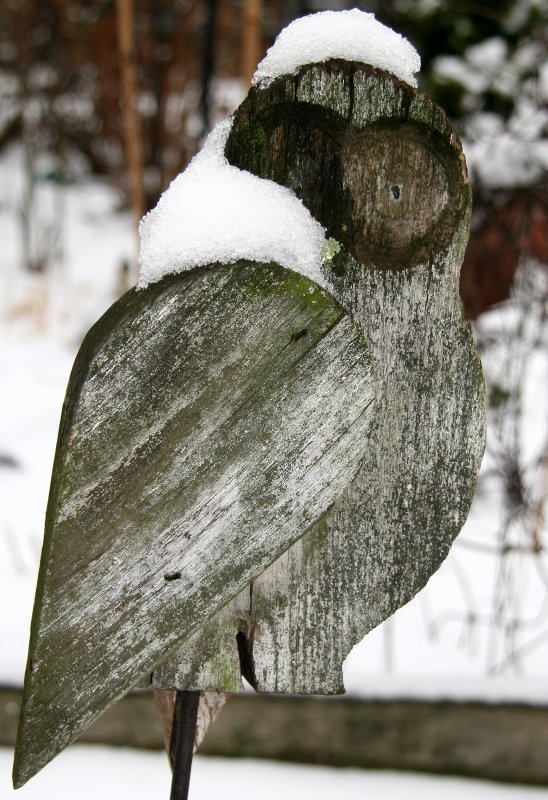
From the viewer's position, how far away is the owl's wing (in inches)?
25.4

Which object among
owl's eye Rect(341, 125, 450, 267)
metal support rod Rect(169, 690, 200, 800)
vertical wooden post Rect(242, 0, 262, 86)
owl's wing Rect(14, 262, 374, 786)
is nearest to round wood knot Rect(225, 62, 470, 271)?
owl's eye Rect(341, 125, 450, 267)

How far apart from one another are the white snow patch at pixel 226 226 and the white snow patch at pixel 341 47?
82 millimetres

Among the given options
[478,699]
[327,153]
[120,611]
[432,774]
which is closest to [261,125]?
[327,153]

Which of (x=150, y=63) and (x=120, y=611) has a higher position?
(x=150, y=63)

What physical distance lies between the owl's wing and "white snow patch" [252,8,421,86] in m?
0.23

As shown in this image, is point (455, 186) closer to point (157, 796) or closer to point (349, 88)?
point (349, 88)

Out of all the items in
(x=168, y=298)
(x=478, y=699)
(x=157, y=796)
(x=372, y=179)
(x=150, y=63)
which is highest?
(x=150, y=63)

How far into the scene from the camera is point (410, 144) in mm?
726

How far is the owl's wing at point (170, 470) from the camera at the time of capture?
2.11 ft

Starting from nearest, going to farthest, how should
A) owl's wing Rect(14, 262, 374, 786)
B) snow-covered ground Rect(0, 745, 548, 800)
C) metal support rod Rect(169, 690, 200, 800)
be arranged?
owl's wing Rect(14, 262, 374, 786) < metal support rod Rect(169, 690, 200, 800) < snow-covered ground Rect(0, 745, 548, 800)

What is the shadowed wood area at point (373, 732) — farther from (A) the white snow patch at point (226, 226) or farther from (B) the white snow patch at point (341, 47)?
(B) the white snow patch at point (341, 47)

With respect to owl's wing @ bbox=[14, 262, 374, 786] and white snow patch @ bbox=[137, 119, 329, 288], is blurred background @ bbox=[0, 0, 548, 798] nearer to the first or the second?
owl's wing @ bbox=[14, 262, 374, 786]

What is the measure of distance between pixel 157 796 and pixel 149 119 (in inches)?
241

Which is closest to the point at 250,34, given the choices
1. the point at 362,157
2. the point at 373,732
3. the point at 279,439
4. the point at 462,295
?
the point at 462,295
